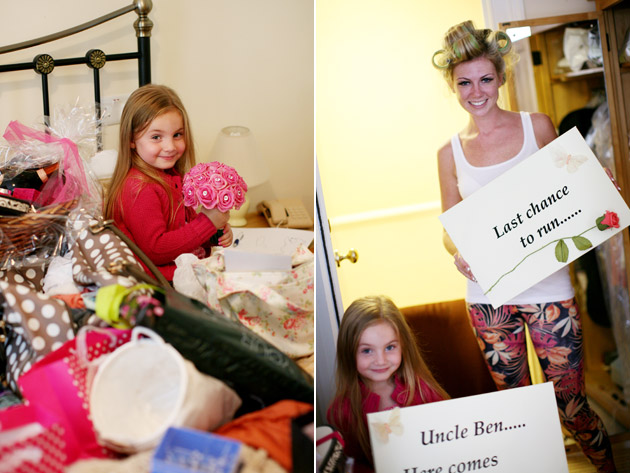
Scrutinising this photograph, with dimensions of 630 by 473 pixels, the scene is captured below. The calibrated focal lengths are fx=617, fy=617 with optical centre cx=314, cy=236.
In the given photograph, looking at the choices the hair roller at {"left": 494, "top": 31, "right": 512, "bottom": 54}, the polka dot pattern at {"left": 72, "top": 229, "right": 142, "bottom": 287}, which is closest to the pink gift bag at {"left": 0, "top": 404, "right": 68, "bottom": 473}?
the polka dot pattern at {"left": 72, "top": 229, "right": 142, "bottom": 287}

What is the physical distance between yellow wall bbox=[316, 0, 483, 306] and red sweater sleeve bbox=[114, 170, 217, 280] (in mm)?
417

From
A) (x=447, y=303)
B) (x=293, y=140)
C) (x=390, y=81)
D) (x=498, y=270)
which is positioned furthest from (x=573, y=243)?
(x=293, y=140)

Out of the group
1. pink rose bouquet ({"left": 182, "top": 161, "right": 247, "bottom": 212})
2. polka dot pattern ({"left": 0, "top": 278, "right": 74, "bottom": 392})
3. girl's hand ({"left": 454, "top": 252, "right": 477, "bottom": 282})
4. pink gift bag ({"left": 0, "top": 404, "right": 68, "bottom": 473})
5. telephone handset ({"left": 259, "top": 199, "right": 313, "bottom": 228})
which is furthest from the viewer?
telephone handset ({"left": 259, "top": 199, "right": 313, "bottom": 228})

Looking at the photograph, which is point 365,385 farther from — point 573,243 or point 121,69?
point 121,69

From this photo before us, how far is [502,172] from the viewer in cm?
132

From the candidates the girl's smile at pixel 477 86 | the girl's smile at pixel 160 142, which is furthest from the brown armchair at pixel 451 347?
the girl's smile at pixel 160 142

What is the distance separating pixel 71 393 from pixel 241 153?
1.74 meters

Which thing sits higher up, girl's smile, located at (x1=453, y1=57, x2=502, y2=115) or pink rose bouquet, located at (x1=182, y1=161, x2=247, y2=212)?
girl's smile, located at (x1=453, y1=57, x2=502, y2=115)

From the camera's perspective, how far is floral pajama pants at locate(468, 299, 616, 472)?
1364 millimetres

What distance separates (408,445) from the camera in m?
1.26

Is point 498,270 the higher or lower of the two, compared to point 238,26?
lower

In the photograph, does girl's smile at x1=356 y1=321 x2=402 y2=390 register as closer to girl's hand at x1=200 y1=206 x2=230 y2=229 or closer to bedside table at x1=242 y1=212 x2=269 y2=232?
girl's hand at x1=200 y1=206 x2=230 y2=229

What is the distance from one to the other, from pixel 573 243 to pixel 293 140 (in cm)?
162

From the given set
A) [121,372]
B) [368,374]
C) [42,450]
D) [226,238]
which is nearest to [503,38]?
[368,374]
